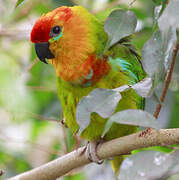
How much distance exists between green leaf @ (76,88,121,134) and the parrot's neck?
43cm

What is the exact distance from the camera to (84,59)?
3.51ft

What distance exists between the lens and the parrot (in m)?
1.05

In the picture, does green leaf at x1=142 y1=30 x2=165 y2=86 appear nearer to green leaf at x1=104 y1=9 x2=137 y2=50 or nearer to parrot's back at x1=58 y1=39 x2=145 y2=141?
green leaf at x1=104 y1=9 x2=137 y2=50

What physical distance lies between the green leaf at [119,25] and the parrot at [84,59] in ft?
1.29

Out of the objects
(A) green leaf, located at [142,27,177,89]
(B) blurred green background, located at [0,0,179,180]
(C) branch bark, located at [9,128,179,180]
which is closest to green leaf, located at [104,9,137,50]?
(A) green leaf, located at [142,27,177,89]

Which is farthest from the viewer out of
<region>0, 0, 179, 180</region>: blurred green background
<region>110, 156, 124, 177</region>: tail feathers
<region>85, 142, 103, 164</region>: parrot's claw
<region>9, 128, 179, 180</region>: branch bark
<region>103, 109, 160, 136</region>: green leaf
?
<region>0, 0, 179, 180</region>: blurred green background

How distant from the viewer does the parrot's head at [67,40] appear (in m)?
1.06

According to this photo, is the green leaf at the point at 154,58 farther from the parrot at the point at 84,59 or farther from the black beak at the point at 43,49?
the black beak at the point at 43,49

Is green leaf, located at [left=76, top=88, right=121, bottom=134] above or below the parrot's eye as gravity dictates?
above

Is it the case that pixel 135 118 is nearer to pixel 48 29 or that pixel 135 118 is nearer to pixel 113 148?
pixel 113 148

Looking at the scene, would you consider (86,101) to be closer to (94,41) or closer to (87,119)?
(87,119)

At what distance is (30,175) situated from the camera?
3.50ft

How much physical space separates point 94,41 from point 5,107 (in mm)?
914

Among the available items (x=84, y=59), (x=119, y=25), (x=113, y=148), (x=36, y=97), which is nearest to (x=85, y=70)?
(x=84, y=59)
